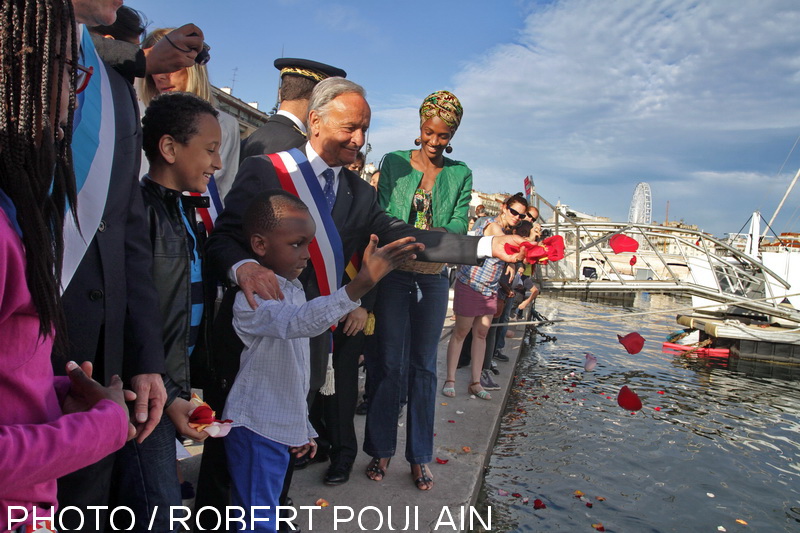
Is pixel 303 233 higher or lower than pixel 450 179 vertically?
lower

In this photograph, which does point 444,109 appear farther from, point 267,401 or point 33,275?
point 33,275

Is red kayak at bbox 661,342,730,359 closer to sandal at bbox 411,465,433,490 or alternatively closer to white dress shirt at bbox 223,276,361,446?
sandal at bbox 411,465,433,490

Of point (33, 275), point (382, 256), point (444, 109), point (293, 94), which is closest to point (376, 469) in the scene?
point (382, 256)

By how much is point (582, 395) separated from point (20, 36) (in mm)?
7180

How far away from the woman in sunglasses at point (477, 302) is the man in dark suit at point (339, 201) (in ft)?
9.17

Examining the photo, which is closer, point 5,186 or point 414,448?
point 5,186

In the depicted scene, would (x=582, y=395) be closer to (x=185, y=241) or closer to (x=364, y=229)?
(x=364, y=229)

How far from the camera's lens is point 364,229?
9.70 feet

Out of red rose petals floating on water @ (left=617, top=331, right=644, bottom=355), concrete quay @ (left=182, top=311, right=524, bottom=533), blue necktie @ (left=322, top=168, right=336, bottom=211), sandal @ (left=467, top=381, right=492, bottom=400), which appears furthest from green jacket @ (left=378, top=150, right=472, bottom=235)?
red rose petals floating on water @ (left=617, top=331, right=644, bottom=355)

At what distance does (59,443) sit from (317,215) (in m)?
1.67

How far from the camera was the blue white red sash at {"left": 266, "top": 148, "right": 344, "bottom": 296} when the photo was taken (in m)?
2.60

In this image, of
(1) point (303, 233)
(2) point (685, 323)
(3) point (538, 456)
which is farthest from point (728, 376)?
(1) point (303, 233)

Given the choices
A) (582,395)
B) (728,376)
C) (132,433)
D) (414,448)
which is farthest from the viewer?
(728,376)

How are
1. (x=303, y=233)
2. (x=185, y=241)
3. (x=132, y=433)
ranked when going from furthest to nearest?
(x=303, y=233) < (x=185, y=241) < (x=132, y=433)
